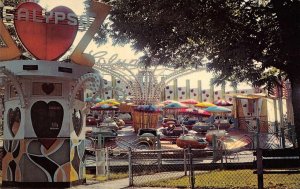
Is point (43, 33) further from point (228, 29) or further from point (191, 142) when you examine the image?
point (191, 142)

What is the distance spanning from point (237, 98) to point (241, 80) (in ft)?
83.0

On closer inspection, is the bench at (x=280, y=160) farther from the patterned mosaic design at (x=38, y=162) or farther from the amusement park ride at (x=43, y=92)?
the patterned mosaic design at (x=38, y=162)

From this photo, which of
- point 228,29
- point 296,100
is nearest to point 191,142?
point 296,100

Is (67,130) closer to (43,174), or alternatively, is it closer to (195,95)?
(43,174)

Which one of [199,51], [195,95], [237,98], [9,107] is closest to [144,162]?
[199,51]

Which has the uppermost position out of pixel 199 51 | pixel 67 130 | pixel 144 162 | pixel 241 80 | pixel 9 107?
pixel 199 51

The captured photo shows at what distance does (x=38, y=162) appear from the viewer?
34.1 feet

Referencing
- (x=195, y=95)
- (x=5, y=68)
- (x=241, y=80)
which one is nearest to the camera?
(x=5, y=68)

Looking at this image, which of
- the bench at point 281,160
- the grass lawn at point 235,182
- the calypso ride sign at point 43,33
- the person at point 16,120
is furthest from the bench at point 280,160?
the person at point 16,120

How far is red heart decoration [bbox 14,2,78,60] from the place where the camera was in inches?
415

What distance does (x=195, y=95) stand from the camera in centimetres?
7425

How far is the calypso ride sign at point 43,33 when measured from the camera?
1054 cm

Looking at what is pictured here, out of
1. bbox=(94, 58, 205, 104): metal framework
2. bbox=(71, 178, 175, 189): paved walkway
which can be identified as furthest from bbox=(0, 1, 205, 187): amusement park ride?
bbox=(94, 58, 205, 104): metal framework

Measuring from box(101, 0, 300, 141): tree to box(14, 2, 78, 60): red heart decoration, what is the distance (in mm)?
1769
